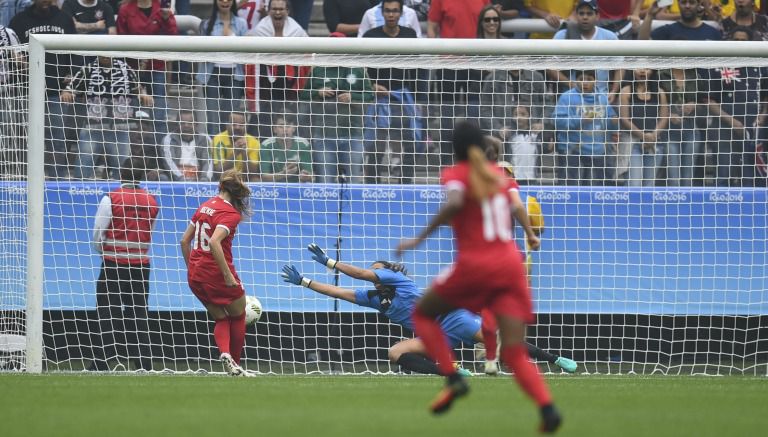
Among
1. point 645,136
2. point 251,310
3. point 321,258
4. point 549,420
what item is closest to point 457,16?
point 645,136

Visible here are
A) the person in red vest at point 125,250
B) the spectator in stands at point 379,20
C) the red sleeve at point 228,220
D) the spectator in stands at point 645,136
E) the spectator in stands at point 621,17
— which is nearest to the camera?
the red sleeve at point 228,220

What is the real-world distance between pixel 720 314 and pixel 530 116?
3.18 m

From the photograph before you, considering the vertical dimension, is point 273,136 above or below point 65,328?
above

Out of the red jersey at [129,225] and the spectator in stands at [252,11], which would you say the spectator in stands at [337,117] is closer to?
the red jersey at [129,225]

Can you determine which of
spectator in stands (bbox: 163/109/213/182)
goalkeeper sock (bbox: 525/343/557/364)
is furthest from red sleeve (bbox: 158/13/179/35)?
goalkeeper sock (bbox: 525/343/557/364)

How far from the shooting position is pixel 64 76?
1423cm

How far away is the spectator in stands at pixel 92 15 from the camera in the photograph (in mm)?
16688

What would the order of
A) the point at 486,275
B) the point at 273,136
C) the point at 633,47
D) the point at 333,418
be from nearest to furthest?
the point at 486,275 → the point at 333,418 → the point at 633,47 → the point at 273,136

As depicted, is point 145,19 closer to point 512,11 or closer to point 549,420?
point 512,11

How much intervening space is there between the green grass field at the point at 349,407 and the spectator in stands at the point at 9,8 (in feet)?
22.4

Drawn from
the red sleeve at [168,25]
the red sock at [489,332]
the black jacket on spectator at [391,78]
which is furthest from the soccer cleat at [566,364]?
the red sleeve at [168,25]

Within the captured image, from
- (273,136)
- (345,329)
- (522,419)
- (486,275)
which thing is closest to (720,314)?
(345,329)

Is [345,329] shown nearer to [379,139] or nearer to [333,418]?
[379,139]

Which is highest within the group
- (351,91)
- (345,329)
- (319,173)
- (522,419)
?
(351,91)
